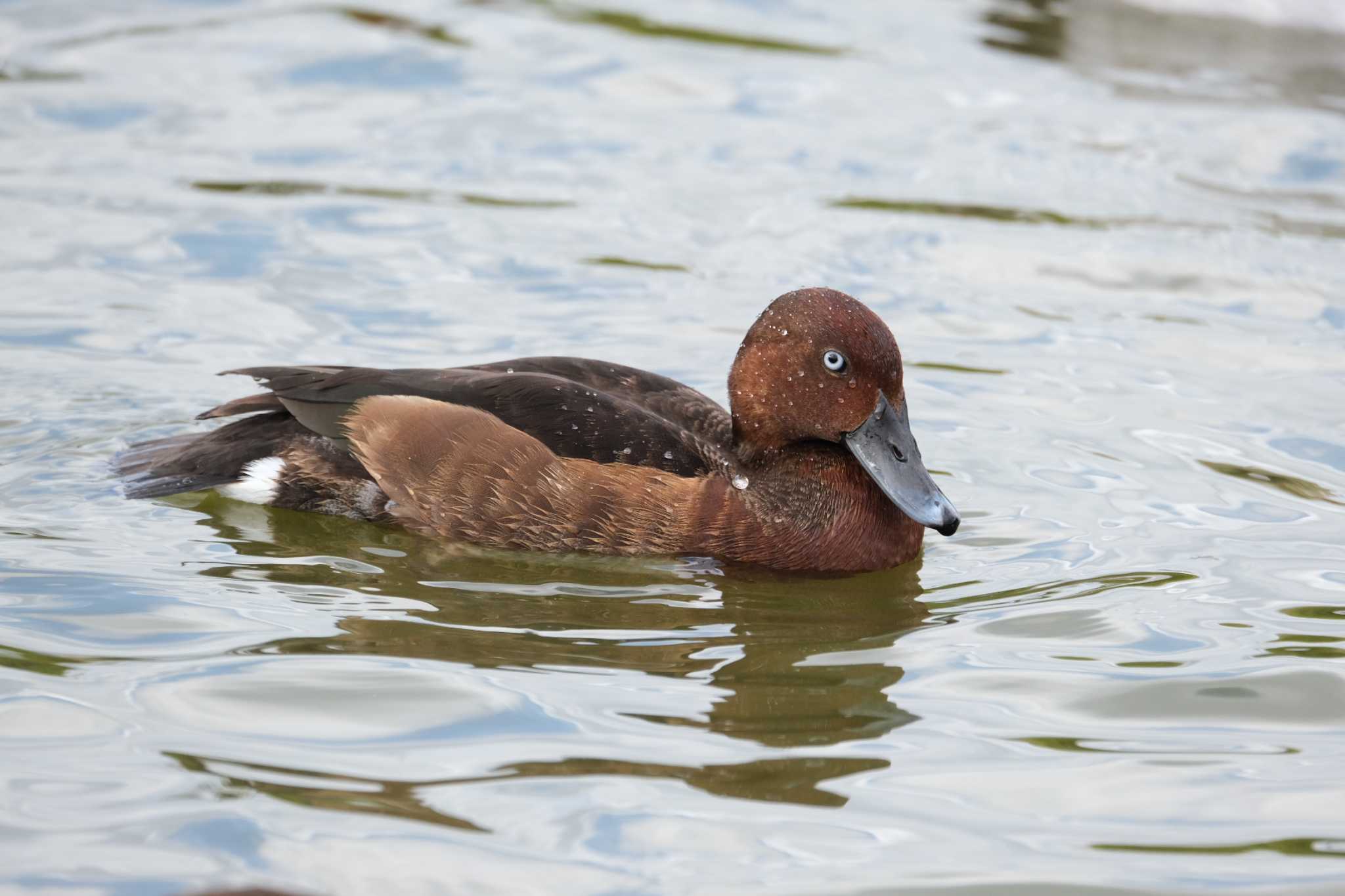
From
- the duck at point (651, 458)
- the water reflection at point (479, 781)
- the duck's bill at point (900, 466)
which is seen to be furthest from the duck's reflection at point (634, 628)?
the duck's bill at point (900, 466)

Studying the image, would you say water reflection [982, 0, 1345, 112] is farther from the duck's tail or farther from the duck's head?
the duck's tail

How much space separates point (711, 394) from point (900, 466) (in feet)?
6.60

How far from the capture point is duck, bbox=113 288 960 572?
6188 mm

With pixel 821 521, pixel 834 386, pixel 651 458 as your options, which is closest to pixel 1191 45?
pixel 834 386

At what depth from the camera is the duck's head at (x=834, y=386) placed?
618cm

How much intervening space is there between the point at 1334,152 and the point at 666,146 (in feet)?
14.0

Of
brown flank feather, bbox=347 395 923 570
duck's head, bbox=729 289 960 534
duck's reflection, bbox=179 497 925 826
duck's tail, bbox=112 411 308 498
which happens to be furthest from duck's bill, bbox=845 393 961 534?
duck's tail, bbox=112 411 308 498

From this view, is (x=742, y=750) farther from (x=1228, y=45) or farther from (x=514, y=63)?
(x=1228, y=45)

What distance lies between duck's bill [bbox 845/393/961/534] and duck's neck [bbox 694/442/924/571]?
95 millimetres

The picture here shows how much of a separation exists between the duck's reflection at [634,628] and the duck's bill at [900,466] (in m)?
0.28

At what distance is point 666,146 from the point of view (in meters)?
11.4

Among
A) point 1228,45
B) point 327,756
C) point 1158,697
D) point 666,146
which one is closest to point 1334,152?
point 1228,45

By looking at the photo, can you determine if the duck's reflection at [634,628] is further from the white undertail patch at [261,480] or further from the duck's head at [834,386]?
the duck's head at [834,386]

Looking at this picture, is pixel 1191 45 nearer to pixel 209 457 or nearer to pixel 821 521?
pixel 821 521
